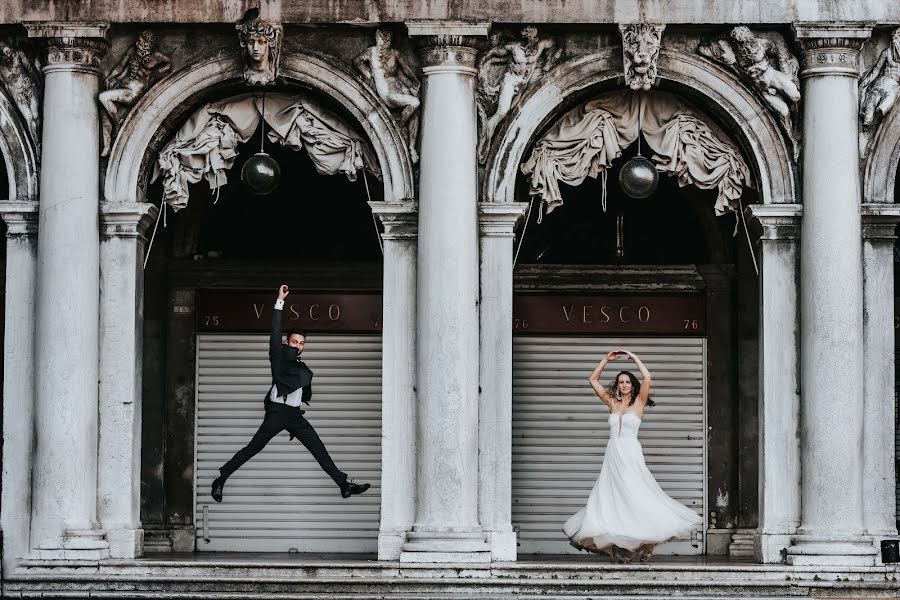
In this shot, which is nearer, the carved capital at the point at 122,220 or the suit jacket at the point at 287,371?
the suit jacket at the point at 287,371

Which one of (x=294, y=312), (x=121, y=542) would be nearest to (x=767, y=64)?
(x=294, y=312)

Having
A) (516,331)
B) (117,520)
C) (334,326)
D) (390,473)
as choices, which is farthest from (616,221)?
(117,520)

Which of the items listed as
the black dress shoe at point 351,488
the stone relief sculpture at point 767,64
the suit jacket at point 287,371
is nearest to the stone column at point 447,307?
the black dress shoe at point 351,488

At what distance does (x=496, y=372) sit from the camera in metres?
22.6

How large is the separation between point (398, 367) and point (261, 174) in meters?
2.52

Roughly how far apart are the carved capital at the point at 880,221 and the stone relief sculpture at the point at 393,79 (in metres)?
4.85

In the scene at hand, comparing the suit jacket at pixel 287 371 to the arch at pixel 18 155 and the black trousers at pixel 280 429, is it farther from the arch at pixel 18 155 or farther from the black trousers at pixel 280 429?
the arch at pixel 18 155

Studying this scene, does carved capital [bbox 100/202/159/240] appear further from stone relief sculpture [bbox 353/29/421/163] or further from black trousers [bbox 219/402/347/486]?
stone relief sculpture [bbox 353/29/421/163]

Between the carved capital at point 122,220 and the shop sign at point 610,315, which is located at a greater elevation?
the carved capital at point 122,220

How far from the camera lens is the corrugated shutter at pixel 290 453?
25.5 metres

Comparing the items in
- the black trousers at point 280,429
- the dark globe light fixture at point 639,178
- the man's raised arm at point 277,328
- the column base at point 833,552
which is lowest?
the column base at point 833,552

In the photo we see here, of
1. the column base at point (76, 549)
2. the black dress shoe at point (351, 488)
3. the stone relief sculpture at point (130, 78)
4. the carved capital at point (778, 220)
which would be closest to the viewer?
the column base at point (76, 549)

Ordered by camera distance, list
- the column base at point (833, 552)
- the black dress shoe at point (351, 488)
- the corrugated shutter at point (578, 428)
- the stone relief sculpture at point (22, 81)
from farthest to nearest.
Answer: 1. the corrugated shutter at point (578, 428)
2. the black dress shoe at point (351, 488)
3. the stone relief sculpture at point (22, 81)
4. the column base at point (833, 552)

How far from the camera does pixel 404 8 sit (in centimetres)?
2248
